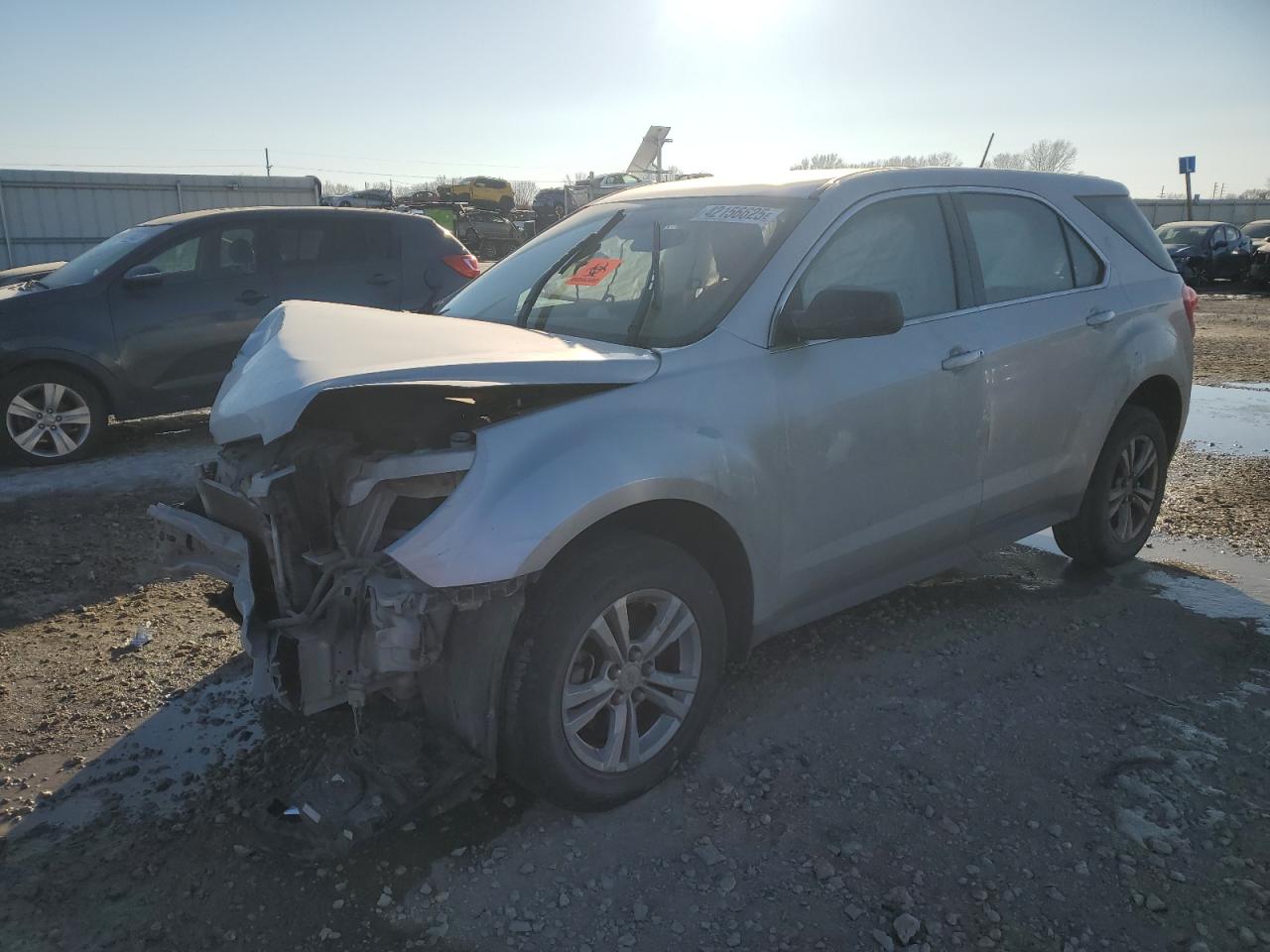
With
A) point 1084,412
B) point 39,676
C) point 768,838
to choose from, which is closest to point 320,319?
point 39,676

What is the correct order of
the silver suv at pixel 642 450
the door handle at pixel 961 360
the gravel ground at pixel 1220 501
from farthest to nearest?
the gravel ground at pixel 1220 501, the door handle at pixel 961 360, the silver suv at pixel 642 450

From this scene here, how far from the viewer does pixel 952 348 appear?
3717 mm

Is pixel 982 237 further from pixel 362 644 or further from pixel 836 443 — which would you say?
pixel 362 644

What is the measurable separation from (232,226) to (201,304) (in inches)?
30.4

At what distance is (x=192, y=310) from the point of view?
25.1 ft

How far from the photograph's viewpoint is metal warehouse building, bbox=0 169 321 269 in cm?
1639

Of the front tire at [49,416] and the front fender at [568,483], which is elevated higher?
the front fender at [568,483]

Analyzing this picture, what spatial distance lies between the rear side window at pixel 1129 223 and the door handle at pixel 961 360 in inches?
56.5

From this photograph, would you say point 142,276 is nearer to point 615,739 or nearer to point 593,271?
point 593,271

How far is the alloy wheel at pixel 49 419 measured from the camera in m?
7.06

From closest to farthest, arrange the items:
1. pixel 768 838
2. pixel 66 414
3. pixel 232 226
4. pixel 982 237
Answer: pixel 768 838 < pixel 982 237 < pixel 66 414 < pixel 232 226

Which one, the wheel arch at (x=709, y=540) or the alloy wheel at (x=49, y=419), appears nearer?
the wheel arch at (x=709, y=540)

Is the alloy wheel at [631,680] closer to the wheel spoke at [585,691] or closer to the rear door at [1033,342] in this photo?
the wheel spoke at [585,691]

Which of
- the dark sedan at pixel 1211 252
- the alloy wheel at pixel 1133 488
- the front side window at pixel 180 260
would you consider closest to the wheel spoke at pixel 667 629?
the alloy wheel at pixel 1133 488
